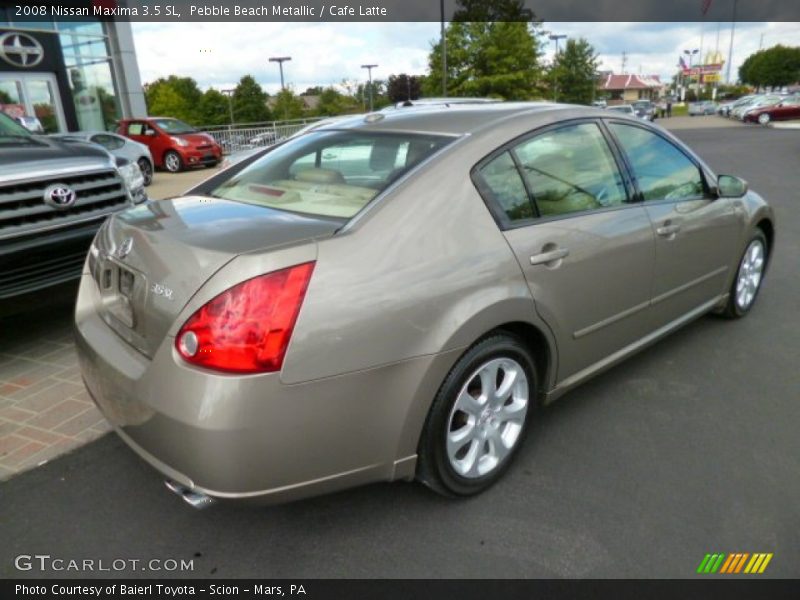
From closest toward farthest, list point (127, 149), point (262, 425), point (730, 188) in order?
point (262, 425)
point (730, 188)
point (127, 149)

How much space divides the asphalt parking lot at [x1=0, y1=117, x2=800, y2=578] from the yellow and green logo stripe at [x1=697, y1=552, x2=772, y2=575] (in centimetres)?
3

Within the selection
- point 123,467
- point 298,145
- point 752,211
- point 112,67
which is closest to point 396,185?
point 298,145

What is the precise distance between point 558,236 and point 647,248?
2.52ft

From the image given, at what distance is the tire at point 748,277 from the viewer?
428 cm

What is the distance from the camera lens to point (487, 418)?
2543 millimetres

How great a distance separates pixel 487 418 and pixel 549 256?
2.41 ft

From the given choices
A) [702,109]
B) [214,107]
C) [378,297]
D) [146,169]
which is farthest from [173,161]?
[702,109]

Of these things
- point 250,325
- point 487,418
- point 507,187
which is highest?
point 507,187

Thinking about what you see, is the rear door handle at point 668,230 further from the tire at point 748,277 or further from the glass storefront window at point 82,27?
the glass storefront window at point 82,27

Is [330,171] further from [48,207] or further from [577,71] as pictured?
[577,71]

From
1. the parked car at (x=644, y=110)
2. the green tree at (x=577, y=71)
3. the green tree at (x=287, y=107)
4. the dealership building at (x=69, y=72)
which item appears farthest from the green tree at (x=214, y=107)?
the dealership building at (x=69, y=72)

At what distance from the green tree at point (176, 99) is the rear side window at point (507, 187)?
56270 mm

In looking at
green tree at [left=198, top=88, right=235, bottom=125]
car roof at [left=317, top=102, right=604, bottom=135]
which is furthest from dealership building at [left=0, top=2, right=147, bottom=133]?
green tree at [left=198, top=88, right=235, bottom=125]

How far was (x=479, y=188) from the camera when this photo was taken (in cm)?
248
